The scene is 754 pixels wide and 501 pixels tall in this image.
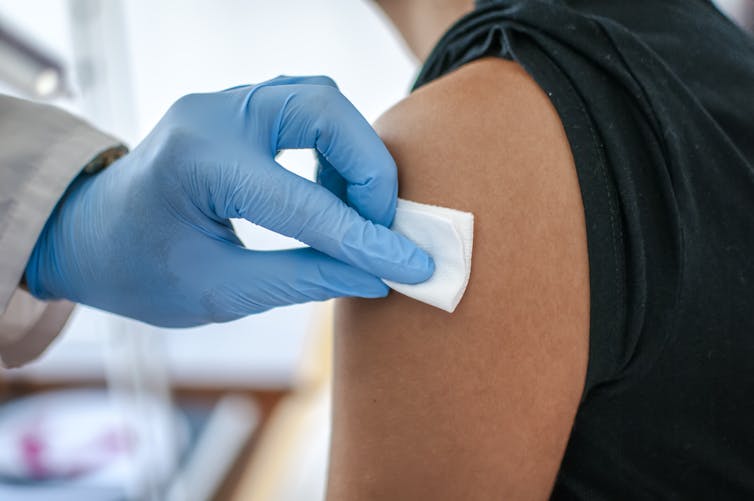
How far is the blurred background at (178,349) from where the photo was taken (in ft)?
7.12

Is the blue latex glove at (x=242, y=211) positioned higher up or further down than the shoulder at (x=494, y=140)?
further down

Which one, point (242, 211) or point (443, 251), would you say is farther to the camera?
point (242, 211)

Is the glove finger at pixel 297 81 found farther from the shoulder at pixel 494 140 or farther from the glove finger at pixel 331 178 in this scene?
the shoulder at pixel 494 140

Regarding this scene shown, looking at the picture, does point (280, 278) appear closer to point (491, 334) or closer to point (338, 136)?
point (338, 136)

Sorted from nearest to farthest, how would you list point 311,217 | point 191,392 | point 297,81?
point 311,217
point 297,81
point 191,392

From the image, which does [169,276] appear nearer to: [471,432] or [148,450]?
[471,432]

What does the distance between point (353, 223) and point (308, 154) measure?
2266 mm

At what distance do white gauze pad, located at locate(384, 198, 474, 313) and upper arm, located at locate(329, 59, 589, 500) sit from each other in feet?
0.04

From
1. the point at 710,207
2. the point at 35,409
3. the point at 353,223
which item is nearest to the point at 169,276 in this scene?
the point at 353,223

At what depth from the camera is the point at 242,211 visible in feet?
2.42

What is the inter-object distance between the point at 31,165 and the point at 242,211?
1.15 feet

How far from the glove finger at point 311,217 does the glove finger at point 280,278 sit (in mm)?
24

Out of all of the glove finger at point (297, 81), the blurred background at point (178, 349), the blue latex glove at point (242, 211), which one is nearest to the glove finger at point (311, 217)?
the blue latex glove at point (242, 211)

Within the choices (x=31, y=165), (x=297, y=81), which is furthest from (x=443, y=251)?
(x=31, y=165)
